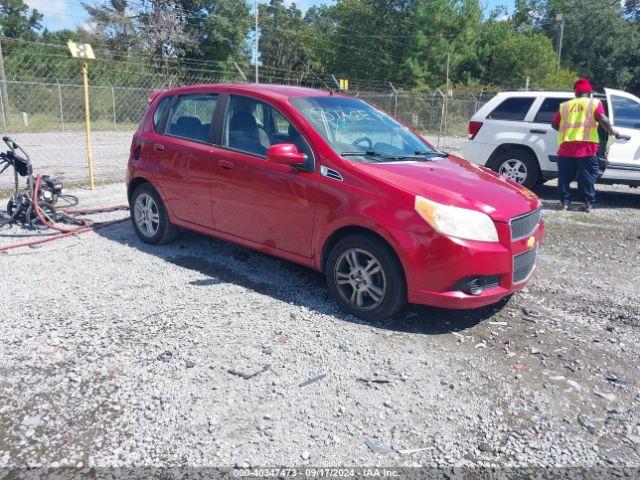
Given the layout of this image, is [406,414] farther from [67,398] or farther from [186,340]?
[67,398]

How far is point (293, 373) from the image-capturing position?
3.60 metres

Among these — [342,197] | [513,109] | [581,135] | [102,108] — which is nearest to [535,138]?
[513,109]

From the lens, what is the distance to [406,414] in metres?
3.20

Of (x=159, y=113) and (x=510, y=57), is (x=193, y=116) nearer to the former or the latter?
(x=159, y=113)

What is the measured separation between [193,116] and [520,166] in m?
6.32

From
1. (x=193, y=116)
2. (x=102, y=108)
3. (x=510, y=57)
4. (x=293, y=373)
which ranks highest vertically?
(x=510, y=57)

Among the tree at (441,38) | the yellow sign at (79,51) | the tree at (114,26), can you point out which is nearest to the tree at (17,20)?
the tree at (114,26)

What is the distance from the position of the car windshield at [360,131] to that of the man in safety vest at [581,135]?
392cm

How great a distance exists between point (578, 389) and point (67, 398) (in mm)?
3161

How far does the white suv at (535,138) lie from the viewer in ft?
29.2

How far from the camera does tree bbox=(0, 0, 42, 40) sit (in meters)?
52.2

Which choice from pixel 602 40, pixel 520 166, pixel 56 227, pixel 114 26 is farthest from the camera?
pixel 602 40

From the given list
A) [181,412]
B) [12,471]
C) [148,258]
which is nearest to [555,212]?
[148,258]

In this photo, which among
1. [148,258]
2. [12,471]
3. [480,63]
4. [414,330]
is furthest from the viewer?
[480,63]
